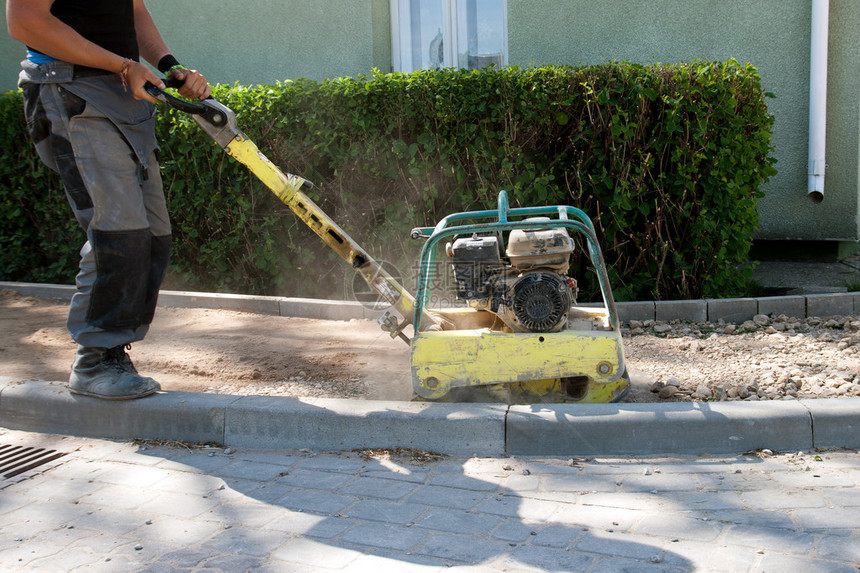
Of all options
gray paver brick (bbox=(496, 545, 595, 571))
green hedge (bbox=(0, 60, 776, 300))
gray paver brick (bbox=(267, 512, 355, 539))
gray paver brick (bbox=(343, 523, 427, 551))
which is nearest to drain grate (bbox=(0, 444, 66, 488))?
gray paver brick (bbox=(267, 512, 355, 539))

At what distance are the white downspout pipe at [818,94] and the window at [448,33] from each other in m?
2.95

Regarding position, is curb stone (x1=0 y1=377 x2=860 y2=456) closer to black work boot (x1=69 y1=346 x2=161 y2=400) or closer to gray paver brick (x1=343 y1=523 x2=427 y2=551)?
black work boot (x1=69 y1=346 x2=161 y2=400)

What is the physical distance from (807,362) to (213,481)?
320cm

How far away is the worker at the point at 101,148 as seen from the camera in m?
3.31

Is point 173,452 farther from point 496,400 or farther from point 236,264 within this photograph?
point 236,264

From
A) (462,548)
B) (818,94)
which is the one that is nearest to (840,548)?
(462,548)

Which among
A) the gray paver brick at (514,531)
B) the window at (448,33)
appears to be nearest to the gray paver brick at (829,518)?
the gray paver brick at (514,531)

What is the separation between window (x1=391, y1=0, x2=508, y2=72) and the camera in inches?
316

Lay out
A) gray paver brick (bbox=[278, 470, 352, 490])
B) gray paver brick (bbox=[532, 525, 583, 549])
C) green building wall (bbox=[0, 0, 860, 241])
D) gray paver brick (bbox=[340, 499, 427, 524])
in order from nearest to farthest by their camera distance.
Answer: gray paver brick (bbox=[532, 525, 583, 549])
gray paver brick (bbox=[340, 499, 427, 524])
gray paver brick (bbox=[278, 470, 352, 490])
green building wall (bbox=[0, 0, 860, 241])

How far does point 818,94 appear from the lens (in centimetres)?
680

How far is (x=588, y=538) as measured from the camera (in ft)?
8.17

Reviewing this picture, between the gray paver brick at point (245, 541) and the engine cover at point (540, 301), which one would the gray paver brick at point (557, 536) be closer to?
the gray paver brick at point (245, 541)

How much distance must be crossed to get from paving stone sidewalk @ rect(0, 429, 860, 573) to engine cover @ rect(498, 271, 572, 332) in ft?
2.01

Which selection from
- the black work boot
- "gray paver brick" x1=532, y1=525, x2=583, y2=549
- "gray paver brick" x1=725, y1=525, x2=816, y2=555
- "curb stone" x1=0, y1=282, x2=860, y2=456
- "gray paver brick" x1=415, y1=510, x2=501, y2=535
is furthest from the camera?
the black work boot
